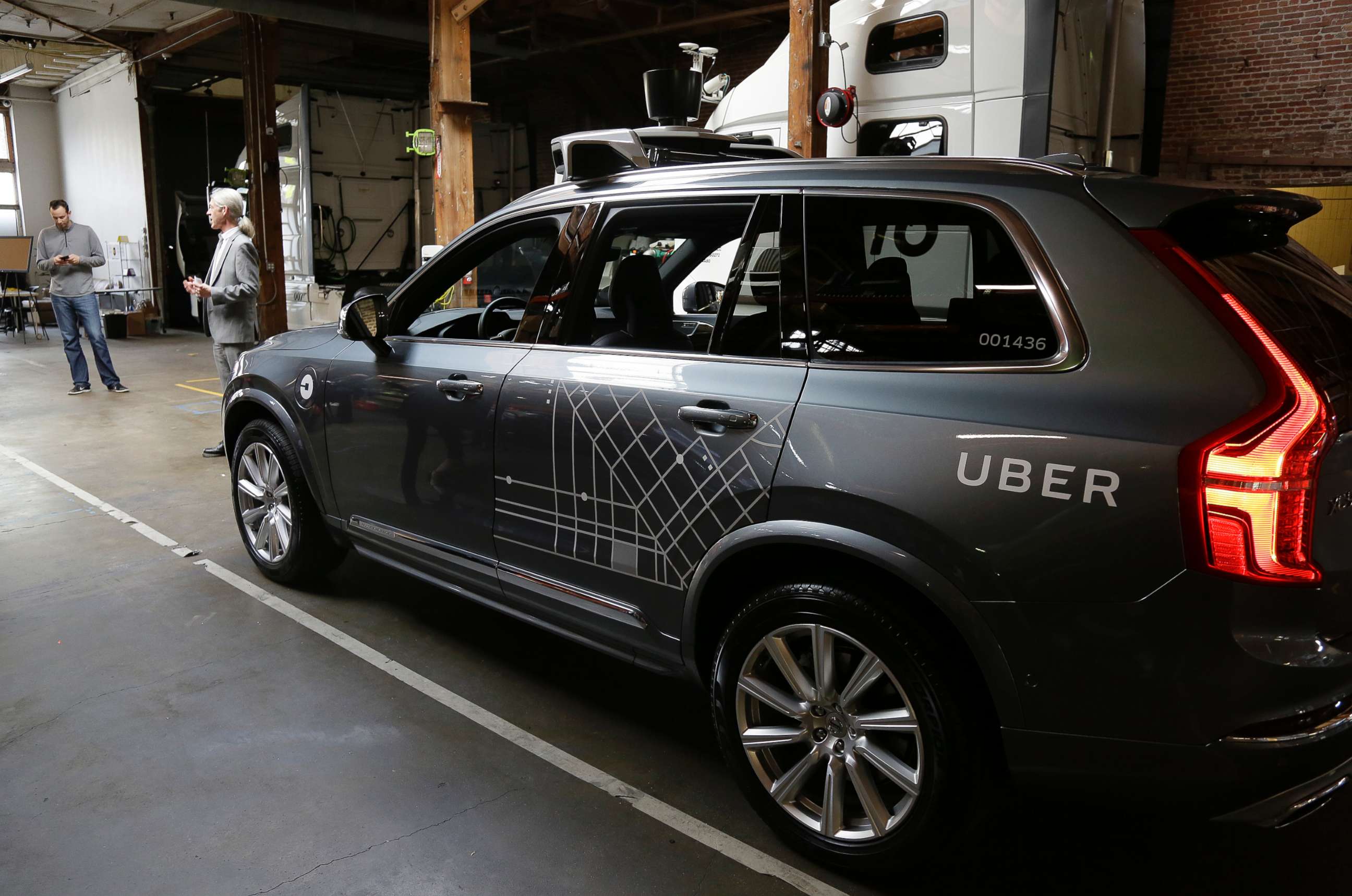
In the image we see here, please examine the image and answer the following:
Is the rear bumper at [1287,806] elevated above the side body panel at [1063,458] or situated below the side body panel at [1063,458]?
below

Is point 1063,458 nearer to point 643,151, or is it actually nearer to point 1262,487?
point 1262,487

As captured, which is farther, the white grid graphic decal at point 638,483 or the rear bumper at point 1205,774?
the white grid graphic decal at point 638,483

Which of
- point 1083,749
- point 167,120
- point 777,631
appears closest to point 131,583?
point 777,631

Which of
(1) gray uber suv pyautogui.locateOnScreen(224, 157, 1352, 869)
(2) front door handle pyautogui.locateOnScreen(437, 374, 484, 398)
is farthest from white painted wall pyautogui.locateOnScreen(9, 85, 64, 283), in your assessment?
(1) gray uber suv pyautogui.locateOnScreen(224, 157, 1352, 869)

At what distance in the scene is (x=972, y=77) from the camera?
613cm

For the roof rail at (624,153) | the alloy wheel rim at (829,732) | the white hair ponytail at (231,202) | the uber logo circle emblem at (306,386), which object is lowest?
the alloy wheel rim at (829,732)

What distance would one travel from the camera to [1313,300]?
79.7 inches

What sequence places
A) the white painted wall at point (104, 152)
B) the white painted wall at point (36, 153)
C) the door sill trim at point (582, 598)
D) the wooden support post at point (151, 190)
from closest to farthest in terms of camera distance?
the door sill trim at point (582, 598) → the wooden support post at point (151, 190) → the white painted wall at point (104, 152) → the white painted wall at point (36, 153)

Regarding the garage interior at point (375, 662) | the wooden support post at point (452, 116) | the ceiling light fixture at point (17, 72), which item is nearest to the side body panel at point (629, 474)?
the garage interior at point (375, 662)

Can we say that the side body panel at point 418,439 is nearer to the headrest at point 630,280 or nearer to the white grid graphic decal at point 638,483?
the white grid graphic decal at point 638,483

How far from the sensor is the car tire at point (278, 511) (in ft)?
13.3

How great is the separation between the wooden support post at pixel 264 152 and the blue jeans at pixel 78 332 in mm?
2719

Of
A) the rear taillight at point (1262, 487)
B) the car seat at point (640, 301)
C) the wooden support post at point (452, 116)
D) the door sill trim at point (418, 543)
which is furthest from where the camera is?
the wooden support post at point (452, 116)

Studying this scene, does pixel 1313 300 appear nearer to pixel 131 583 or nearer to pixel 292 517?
pixel 292 517
